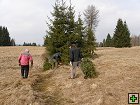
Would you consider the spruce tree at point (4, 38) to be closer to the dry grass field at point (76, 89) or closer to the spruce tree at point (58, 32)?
the spruce tree at point (58, 32)

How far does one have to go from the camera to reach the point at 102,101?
13234 millimetres

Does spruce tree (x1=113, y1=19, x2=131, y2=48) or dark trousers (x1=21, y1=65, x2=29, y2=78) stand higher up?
spruce tree (x1=113, y1=19, x2=131, y2=48)

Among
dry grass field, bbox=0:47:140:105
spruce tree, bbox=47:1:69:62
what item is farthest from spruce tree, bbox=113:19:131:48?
dry grass field, bbox=0:47:140:105

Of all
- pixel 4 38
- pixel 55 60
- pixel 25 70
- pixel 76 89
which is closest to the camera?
pixel 76 89

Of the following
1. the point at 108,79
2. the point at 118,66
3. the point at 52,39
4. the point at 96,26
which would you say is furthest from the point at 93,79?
the point at 96,26

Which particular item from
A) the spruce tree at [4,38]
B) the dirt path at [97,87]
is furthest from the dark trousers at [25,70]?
the spruce tree at [4,38]

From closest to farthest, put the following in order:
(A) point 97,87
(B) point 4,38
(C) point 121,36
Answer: (A) point 97,87, (C) point 121,36, (B) point 4,38

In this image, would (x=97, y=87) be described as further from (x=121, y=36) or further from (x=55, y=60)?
(x=121, y=36)

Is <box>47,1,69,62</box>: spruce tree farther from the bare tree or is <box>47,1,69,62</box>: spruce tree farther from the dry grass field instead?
the bare tree

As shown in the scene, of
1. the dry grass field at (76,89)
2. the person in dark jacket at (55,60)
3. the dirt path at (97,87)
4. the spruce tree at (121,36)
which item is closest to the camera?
the dry grass field at (76,89)

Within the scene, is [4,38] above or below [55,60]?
above

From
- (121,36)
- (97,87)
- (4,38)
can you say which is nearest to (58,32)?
(97,87)

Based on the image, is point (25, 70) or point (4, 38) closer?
point (25, 70)

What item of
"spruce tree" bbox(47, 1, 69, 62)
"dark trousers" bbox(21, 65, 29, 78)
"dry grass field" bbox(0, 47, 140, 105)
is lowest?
"dry grass field" bbox(0, 47, 140, 105)
